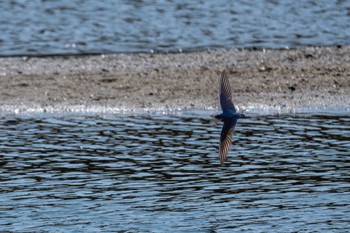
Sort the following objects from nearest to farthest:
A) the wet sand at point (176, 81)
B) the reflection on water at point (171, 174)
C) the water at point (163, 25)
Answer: the reflection on water at point (171, 174)
the wet sand at point (176, 81)
the water at point (163, 25)

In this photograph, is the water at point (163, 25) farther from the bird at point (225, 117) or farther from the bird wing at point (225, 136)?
the bird wing at point (225, 136)

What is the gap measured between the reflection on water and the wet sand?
810 millimetres

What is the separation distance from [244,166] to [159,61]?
6.81m

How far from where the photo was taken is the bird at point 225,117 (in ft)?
33.6

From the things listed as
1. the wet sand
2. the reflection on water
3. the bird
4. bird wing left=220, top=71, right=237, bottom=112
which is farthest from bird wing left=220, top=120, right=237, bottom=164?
the wet sand

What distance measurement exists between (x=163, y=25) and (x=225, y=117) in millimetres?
12902

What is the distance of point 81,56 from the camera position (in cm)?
1988

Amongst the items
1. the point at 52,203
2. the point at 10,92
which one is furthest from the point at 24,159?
the point at 10,92

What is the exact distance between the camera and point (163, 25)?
75.7 ft

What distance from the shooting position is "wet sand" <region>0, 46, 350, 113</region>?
1634cm

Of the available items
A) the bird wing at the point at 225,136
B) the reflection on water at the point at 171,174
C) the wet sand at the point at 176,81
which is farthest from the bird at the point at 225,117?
the wet sand at the point at 176,81

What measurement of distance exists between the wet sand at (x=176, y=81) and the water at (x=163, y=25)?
3.80 ft

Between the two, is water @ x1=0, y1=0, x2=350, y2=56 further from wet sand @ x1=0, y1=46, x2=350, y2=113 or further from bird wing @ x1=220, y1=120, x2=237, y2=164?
bird wing @ x1=220, y1=120, x2=237, y2=164

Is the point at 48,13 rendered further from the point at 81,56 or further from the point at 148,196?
the point at 148,196
